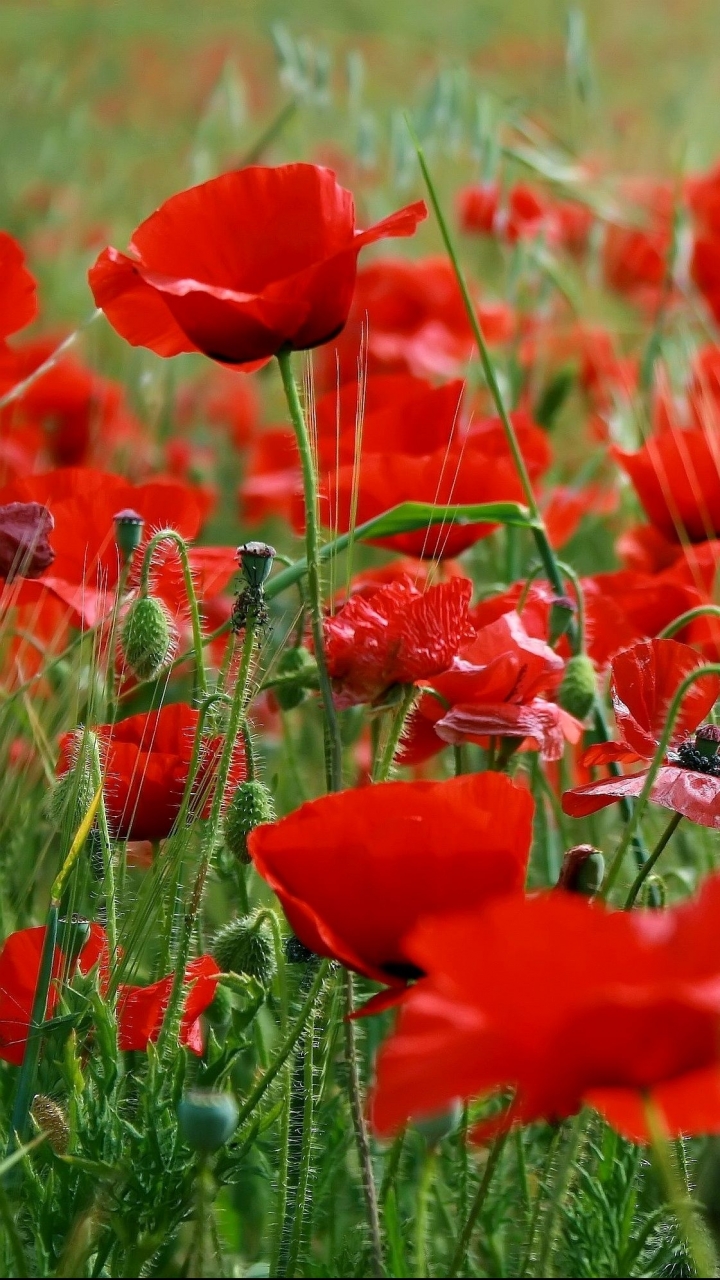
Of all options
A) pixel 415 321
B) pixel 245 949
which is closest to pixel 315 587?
pixel 245 949

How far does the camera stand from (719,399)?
4.51ft

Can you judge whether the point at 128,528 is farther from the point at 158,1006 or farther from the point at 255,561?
the point at 158,1006

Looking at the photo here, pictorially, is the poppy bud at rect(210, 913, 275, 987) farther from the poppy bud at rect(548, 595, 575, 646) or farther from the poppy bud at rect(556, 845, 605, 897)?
the poppy bud at rect(548, 595, 575, 646)

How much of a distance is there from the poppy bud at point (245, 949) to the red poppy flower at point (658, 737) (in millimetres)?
151

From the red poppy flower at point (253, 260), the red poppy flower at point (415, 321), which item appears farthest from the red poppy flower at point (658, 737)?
the red poppy flower at point (415, 321)

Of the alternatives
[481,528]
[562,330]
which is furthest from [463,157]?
[481,528]

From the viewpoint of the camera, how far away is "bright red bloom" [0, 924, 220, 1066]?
2.41 ft

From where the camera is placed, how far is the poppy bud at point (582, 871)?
67 centimetres

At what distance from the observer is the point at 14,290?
0.85 metres

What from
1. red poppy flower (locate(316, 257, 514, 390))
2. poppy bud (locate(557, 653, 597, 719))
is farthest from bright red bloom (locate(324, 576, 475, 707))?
red poppy flower (locate(316, 257, 514, 390))

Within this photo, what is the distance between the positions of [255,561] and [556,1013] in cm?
31

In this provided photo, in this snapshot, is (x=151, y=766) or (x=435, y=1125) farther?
(x=151, y=766)

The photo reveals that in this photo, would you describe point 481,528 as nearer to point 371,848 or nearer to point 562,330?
point 371,848

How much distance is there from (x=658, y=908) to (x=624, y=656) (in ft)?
0.41
